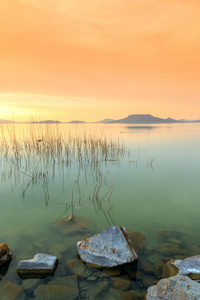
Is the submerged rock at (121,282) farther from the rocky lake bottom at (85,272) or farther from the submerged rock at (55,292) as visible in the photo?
the submerged rock at (55,292)

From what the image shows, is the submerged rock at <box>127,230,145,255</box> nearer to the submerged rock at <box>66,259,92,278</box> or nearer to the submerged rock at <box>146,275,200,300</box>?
the submerged rock at <box>66,259,92,278</box>

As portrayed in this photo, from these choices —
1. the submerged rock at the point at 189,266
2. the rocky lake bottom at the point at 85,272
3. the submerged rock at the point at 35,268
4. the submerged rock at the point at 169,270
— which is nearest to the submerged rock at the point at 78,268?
the rocky lake bottom at the point at 85,272

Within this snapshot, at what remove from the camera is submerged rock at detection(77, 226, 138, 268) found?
2.69m

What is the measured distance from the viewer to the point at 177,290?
6.27 feet

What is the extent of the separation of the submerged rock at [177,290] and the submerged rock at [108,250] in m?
0.63

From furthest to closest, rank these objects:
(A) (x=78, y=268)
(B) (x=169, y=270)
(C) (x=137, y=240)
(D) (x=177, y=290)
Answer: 1. (C) (x=137, y=240)
2. (A) (x=78, y=268)
3. (B) (x=169, y=270)
4. (D) (x=177, y=290)

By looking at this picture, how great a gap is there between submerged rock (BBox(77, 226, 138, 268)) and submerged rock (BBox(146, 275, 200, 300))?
63cm

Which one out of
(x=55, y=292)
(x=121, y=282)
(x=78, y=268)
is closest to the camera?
(x=55, y=292)

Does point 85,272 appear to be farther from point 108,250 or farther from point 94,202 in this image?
point 94,202

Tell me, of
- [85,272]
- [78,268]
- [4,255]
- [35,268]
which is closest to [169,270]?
[85,272]

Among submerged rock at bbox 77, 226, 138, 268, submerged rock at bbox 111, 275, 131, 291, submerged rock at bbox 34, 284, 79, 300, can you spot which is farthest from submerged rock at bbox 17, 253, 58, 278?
submerged rock at bbox 111, 275, 131, 291

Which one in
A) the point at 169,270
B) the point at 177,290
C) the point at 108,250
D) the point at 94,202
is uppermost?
the point at 177,290

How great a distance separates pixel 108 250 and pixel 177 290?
41.3 inches

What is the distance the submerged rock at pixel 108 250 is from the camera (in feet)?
8.83
